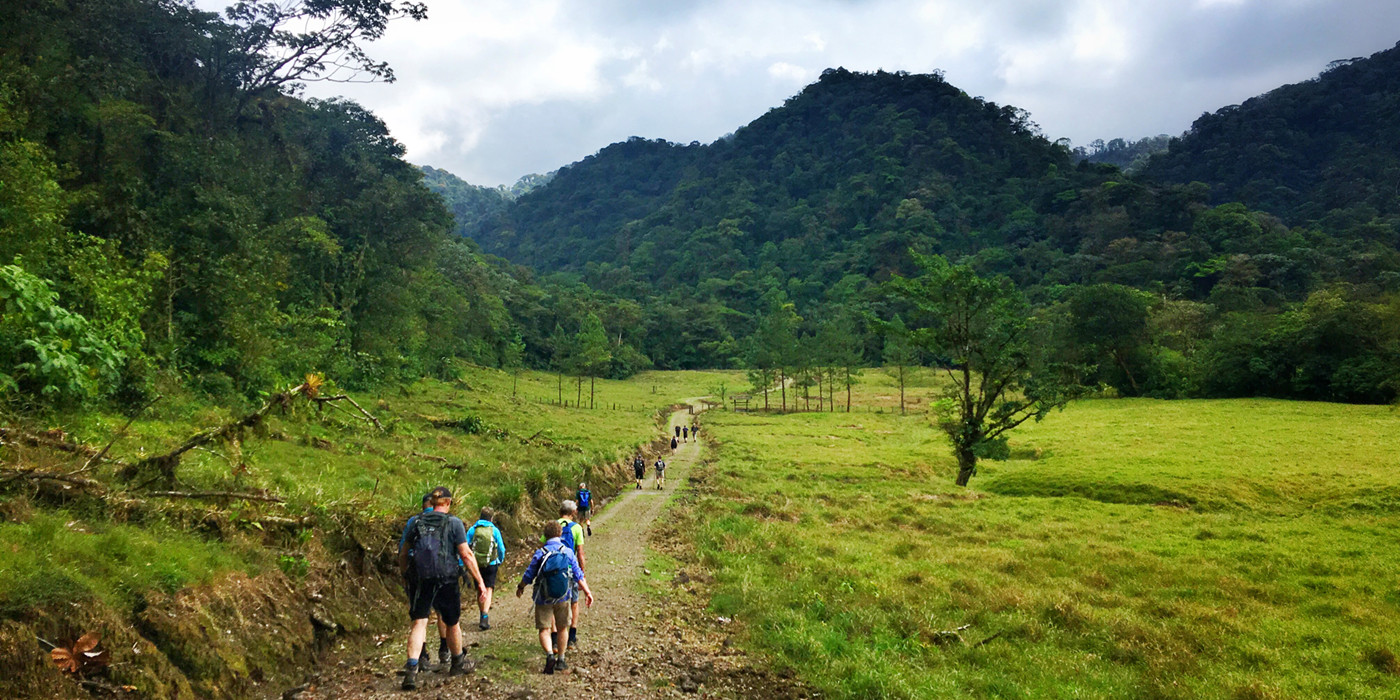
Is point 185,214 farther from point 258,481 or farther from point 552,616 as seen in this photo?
point 552,616

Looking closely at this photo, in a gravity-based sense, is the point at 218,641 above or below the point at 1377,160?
below

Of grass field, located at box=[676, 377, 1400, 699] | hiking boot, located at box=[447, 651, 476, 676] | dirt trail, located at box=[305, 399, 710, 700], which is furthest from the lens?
grass field, located at box=[676, 377, 1400, 699]

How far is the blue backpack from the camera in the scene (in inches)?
295

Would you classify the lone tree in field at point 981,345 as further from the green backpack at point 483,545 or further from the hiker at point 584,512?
the green backpack at point 483,545

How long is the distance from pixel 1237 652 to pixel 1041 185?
150m

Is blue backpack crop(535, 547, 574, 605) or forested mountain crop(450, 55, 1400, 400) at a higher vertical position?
forested mountain crop(450, 55, 1400, 400)

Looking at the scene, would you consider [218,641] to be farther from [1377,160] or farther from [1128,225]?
[1377,160]

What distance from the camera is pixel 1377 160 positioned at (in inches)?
4528

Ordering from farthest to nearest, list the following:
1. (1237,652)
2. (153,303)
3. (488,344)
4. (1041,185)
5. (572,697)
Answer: (1041,185) < (488,344) < (153,303) < (1237,652) < (572,697)

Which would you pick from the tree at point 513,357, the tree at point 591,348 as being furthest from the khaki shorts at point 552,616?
the tree at point 513,357

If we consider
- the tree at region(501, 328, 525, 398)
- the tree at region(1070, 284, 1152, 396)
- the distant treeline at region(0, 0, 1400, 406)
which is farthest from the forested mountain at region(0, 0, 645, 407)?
the tree at region(1070, 284, 1152, 396)

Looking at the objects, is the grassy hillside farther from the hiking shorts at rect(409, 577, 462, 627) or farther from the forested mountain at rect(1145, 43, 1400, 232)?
the forested mountain at rect(1145, 43, 1400, 232)

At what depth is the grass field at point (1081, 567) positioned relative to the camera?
901 centimetres

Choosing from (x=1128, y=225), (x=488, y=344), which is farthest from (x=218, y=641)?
(x=1128, y=225)
